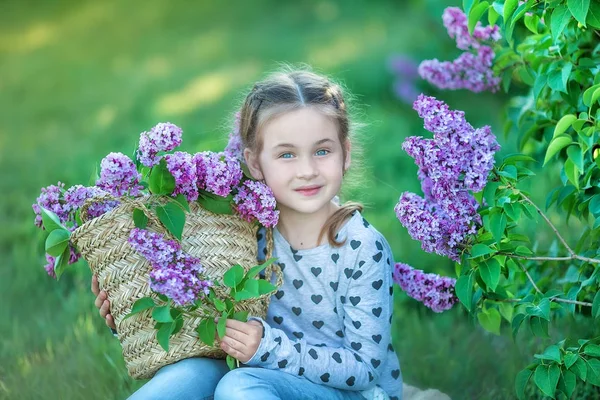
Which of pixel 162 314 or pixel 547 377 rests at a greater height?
pixel 162 314

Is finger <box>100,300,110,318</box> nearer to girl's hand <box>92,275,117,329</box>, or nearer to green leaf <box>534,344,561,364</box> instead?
girl's hand <box>92,275,117,329</box>

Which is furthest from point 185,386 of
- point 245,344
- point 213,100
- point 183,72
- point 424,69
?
point 183,72

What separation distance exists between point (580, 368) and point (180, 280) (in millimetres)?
1022

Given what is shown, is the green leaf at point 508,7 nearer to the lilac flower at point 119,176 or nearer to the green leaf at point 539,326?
the green leaf at point 539,326

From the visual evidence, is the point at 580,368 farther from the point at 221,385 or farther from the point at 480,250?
the point at 221,385

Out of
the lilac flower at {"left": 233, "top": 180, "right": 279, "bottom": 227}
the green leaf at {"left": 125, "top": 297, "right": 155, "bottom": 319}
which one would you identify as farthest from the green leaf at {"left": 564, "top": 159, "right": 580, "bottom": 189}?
the green leaf at {"left": 125, "top": 297, "right": 155, "bottom": 319}

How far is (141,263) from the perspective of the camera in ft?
7.51

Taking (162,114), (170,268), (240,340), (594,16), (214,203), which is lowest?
(240,340)

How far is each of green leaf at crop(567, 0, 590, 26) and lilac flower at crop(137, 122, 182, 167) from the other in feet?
3.29

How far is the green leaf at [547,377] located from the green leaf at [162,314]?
3.07 feet

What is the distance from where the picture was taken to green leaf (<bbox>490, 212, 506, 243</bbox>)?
2.23 meters

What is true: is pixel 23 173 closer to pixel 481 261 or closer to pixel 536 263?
pixel 536 263

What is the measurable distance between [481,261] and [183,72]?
4.98 metres

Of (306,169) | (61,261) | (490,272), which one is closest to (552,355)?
(490,272)
